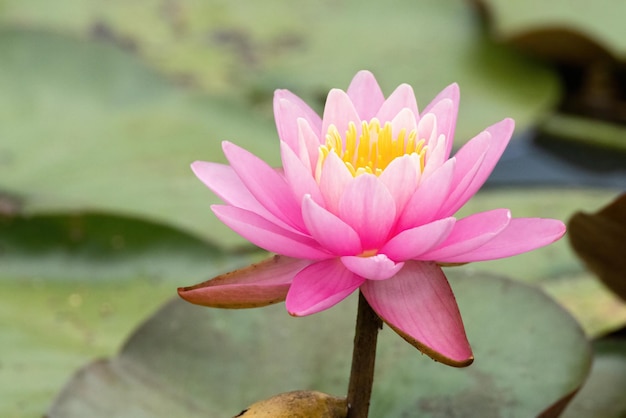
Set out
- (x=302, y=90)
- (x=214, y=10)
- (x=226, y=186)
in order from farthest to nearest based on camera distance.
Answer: (x=214, y=10), (x=302, y=90), (x=226, y=186)

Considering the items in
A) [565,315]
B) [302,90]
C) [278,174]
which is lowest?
[565,315]

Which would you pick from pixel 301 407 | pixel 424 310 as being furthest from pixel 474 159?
pixel 301 407

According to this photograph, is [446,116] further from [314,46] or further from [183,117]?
[314,46]

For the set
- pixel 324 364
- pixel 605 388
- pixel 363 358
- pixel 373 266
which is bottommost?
pixel 605 388

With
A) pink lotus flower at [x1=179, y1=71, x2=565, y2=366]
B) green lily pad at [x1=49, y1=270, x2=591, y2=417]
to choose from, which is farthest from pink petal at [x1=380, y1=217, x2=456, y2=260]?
green lily pad at [x1=49, y1=270, x2=591, y2=417]

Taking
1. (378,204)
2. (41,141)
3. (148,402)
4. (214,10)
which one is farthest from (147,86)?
(378,204)

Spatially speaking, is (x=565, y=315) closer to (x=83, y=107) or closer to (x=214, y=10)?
(x=83, y=107)
